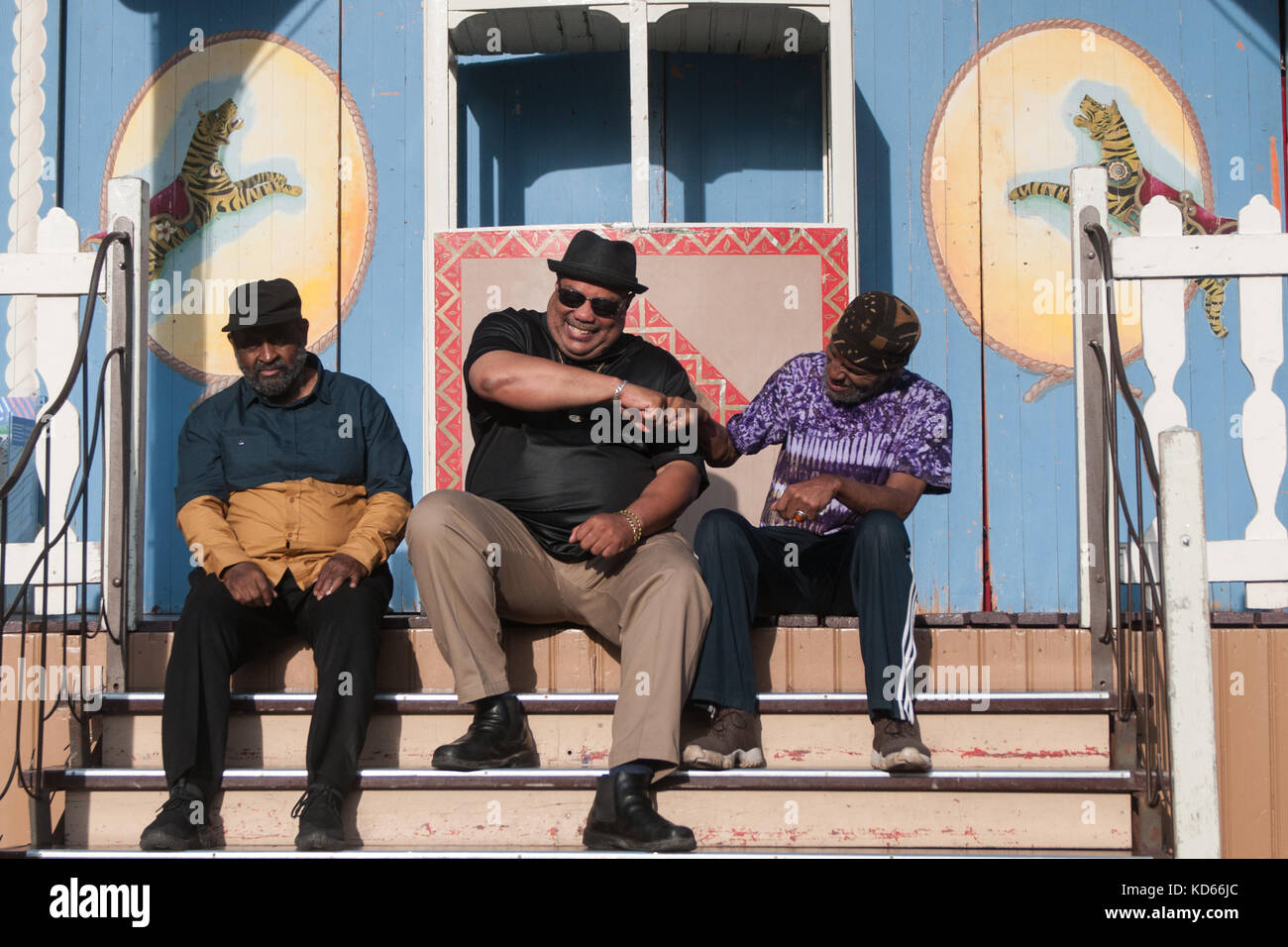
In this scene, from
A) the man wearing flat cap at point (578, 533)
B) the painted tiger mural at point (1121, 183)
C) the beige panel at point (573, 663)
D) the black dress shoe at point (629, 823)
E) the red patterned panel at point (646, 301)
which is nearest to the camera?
the black dress shoe at point (629, 823)

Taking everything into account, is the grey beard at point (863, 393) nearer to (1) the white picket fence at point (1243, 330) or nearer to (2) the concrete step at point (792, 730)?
(1) the white picket fence at point (1243, 330)

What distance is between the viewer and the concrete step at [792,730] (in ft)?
12.2

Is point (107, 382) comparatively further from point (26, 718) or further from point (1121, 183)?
point (1121, 183)

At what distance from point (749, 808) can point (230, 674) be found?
145 cm

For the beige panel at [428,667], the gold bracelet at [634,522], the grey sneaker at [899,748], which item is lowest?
the grey sneaker at [899,748]

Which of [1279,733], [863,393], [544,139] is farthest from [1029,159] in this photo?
[1279,733]

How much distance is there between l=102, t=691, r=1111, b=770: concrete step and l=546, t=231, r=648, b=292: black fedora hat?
119 cm

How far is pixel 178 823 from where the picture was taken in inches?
133

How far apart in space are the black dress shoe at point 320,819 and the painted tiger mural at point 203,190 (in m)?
3.51

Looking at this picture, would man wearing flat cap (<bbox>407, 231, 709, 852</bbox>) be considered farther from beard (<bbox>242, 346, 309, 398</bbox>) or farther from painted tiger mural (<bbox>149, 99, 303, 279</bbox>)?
painted tiger mural (<bbox>149, 99, 303, 279</bbox>)

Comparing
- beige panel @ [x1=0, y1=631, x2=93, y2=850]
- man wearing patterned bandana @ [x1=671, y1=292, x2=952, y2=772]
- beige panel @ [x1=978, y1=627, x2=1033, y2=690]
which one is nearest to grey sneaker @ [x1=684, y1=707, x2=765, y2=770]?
man wearing patterned bandana @ [x1=671, y1=292, x2=952, y2=772]

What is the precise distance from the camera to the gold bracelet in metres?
3.67

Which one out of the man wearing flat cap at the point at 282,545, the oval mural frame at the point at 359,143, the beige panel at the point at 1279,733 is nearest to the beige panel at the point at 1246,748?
the beige panel at the point at 1279,733

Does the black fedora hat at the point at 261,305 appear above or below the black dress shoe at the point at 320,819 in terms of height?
above
